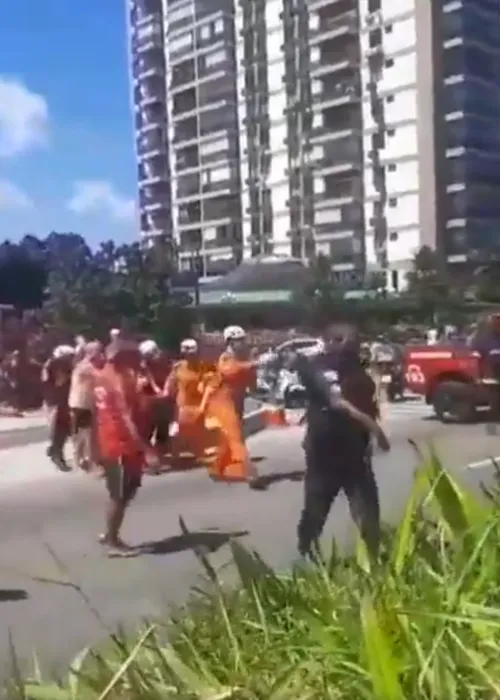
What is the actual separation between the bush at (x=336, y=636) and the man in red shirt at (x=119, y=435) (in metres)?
0.14

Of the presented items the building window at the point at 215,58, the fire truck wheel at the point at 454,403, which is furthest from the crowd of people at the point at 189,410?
the building window at the point at 215,58

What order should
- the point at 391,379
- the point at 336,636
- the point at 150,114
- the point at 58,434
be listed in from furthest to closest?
the point at 391,379
the point at 150,114
the point at 58,434
the point at 336,636

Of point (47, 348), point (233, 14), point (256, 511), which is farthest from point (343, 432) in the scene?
point (233, 14)

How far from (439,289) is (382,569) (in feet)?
1.27

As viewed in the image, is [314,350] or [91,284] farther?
[314,350]

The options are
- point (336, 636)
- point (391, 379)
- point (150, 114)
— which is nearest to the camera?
point (336, 636)

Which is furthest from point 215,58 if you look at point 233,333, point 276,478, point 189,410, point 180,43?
point 276,478

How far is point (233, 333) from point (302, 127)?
29 centimetres

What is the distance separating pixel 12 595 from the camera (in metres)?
1.62

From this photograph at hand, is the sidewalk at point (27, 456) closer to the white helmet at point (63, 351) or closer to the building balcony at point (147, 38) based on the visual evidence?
the white helmet at point (63, 351)

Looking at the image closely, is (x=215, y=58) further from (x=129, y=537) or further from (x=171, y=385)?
(x=129, y=537)

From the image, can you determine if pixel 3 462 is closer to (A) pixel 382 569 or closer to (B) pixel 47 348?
(B) pixel 47 348

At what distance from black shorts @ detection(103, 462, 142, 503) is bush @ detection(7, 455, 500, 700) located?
0.14 meters

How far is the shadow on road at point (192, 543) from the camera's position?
1723mm
